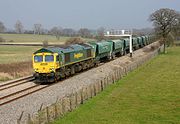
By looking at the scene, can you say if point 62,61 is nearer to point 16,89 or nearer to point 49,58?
point 49,58

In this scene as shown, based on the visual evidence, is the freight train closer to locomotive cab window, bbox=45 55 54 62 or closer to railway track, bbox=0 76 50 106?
locomotive cab window, bbox=45 55 54 62

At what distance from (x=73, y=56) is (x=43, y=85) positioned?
766cm

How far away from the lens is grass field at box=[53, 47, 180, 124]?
20.2 meters

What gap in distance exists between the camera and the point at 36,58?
115 ft

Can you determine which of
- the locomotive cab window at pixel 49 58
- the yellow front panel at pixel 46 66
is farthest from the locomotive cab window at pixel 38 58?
the locomotive cab window at pixel 49 58

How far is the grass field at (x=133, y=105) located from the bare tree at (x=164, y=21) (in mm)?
47717

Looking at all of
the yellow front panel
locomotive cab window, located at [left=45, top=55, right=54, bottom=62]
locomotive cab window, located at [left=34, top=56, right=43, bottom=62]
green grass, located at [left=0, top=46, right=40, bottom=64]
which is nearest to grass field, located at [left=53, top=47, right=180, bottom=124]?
the yellow front panel

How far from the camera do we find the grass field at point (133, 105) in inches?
795

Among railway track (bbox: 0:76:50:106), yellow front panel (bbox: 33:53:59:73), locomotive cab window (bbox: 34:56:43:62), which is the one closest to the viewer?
railway track (bbox: 0:76:50:106)

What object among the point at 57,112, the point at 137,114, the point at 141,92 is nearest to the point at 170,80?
the point at 141,92

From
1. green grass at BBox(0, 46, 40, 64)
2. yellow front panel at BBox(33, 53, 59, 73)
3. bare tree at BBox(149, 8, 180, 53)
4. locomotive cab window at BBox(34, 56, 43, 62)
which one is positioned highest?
bare tree at BBox(149, 8, 180, 53)

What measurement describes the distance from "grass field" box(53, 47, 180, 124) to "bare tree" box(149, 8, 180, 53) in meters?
47.7

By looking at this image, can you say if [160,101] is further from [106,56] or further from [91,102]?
[106,56]

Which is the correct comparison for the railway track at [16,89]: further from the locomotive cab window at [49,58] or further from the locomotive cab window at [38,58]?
the locomotive cab window at [49,58]
